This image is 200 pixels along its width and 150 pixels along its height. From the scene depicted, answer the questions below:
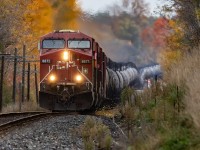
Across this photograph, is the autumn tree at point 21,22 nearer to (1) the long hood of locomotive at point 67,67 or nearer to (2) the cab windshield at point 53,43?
(2) the cab windshield at point 53,43

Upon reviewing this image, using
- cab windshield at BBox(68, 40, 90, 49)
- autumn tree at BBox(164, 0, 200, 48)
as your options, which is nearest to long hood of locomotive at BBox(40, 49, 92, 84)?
cab windshield at BBox(68, 40, 90, 49)

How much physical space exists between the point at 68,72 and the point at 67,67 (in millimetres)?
225

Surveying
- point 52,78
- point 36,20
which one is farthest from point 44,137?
point 36,20

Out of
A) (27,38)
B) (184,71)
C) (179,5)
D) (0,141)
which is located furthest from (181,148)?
(27,38)

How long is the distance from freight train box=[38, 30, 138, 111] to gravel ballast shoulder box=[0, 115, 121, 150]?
213 inches

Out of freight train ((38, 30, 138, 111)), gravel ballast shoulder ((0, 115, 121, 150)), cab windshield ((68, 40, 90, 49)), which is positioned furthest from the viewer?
cab windshield ((68, 40, 90, 49))

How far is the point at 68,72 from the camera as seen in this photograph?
20891 mm

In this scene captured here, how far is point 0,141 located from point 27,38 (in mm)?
23169

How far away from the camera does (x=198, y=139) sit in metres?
8.38

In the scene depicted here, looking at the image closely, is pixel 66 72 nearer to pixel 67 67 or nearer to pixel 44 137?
pixel 67 67

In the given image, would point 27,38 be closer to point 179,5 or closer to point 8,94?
point 8,94

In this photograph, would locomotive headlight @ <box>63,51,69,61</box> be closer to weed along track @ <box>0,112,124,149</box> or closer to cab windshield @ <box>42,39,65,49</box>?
cab windshield @ <box>42,39,65,49</box>

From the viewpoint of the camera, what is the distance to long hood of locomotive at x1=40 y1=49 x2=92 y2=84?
2080cm

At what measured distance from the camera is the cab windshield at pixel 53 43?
21309mm
